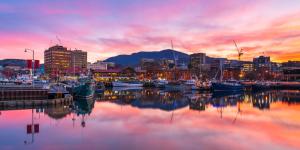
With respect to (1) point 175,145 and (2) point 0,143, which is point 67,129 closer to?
(2) point 0,143

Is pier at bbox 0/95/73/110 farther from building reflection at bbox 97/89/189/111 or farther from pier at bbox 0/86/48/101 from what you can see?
building reflection at bbox 97/89/189/111

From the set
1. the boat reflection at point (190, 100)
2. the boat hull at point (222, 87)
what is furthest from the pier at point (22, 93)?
the boat hull at point (222, 87)

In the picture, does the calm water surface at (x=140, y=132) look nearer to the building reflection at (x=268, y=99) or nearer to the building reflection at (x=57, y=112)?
the building reflection at (x=57, y=112)

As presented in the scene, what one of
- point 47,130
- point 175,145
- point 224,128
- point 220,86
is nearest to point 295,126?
point 224,128

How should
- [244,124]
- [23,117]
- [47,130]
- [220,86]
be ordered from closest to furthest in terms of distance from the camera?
[47,130] → [244,124] → [23,117] → [220,86]

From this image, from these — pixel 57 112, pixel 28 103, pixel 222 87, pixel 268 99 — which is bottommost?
pixel 268 99

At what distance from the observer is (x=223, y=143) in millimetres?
22969

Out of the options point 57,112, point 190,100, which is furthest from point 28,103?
point 190,100

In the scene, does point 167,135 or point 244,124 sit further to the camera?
point 244,124

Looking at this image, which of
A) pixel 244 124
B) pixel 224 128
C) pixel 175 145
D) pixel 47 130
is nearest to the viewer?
pixel 175 145

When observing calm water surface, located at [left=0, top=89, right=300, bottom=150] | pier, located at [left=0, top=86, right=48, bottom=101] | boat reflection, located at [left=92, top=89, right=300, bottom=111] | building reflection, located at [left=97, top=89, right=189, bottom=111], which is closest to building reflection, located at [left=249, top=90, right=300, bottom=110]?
boat reflection, located at [left=92, top=89, right=300, bottom=111]

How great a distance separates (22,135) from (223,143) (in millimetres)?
15509

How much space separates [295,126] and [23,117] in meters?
27.8

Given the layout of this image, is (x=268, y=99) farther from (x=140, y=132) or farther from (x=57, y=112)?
Result: (x=140, y=132)
